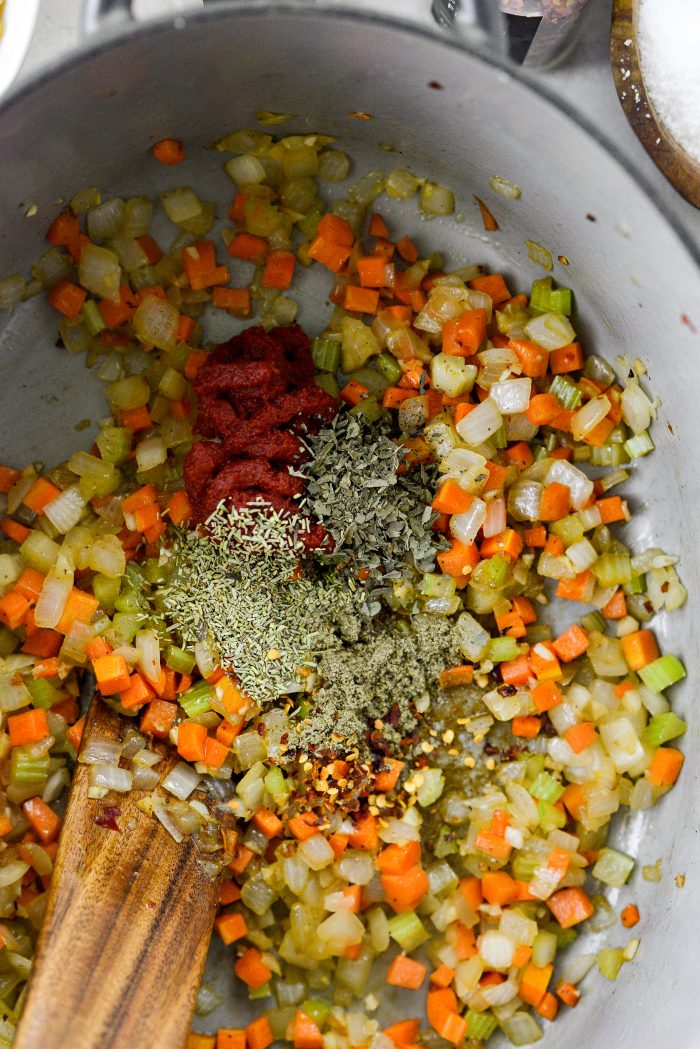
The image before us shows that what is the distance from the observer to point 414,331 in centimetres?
229

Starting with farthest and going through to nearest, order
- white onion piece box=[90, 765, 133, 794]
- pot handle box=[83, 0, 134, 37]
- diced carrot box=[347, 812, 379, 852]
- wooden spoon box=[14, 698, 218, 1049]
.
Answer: diced carrot box=[347, 812, 379, 852] → white onion piece box=[90, 765, 133, 794] → wooden spoon box=[14, 698, 218, 1049] → pot handle box=[83, 0, 134, 37]

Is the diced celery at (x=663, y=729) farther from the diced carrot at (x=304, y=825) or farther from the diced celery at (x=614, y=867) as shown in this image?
the diced carrot at (x=304, y=825)

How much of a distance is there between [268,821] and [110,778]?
1.27 ft

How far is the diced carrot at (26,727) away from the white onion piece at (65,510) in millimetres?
434

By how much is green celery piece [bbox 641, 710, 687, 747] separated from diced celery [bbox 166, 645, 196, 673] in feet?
3.57

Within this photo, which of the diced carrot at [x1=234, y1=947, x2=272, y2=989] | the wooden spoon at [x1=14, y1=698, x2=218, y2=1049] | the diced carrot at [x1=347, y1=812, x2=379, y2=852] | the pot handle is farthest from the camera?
the diced carrot at [x1=234, y1=947, x2=272, y2=989]

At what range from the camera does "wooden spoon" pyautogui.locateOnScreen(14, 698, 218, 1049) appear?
187 centimetres

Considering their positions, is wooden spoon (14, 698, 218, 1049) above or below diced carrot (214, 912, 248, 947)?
above

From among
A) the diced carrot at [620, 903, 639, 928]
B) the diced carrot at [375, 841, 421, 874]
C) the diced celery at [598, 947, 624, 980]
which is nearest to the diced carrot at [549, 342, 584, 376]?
the diced carrot at [375, 841, 421, 874]

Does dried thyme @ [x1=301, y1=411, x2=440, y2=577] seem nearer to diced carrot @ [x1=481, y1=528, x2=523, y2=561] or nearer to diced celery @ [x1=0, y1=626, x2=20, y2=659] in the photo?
diced carrot @ [x1=481, y1=528, x2=523, y2=561]

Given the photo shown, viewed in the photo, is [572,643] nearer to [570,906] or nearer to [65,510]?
[570,906]

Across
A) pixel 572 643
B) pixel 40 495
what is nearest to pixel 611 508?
pixel 572 643

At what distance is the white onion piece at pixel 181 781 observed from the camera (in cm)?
219

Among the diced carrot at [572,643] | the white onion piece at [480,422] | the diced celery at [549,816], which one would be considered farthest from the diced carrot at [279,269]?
the diced celery at [549,816]
